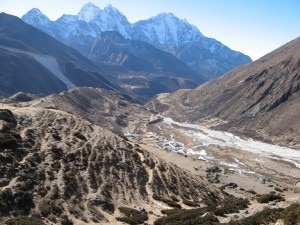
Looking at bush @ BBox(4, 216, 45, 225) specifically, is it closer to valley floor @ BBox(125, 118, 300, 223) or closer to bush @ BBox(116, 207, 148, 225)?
bush @ BBox(116, 207, 148, 225)

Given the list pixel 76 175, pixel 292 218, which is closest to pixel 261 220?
pixel 292 218

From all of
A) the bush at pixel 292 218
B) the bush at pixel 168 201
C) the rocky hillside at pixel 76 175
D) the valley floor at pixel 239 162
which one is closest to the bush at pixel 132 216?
the rocky hillside at pixel 76 175

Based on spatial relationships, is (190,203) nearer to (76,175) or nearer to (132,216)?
(132,216)

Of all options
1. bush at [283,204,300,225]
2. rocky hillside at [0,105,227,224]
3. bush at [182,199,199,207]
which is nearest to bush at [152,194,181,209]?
rocky hillside at [0,105,227,224]

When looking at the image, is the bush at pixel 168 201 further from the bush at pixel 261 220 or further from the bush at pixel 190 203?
the bush at pixel 261 220

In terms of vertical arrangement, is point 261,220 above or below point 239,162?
above

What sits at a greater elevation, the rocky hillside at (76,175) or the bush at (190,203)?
the rocky hillside at (76,175)

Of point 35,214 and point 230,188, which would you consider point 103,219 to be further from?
point 230,188

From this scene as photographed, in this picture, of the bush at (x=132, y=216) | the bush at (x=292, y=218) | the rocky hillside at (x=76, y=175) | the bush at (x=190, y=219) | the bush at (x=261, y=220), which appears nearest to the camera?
the bush at (x=292, y=218)
